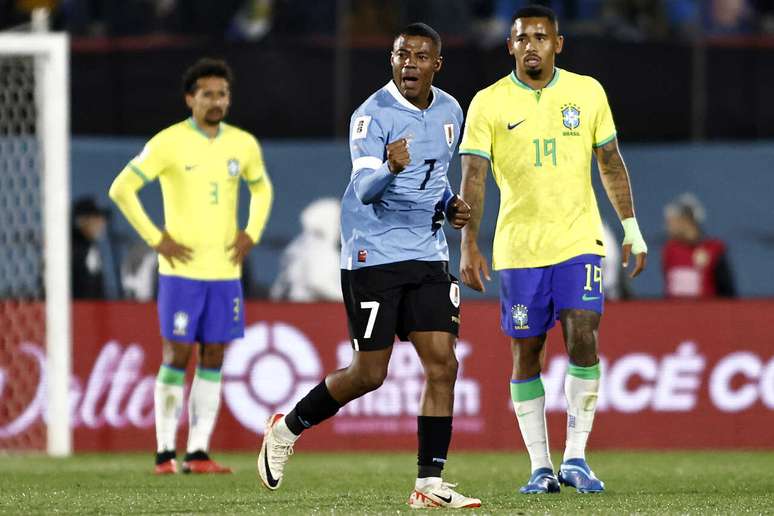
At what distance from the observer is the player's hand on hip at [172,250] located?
9328 mm

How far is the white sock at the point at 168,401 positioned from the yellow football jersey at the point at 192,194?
0.61 meters

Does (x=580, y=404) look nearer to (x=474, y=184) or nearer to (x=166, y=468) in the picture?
(x=474, y=184)

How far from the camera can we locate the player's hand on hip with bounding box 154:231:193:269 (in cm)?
933

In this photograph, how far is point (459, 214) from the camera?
6.68m

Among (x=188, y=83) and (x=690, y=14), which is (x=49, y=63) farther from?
(x=690, y=14)

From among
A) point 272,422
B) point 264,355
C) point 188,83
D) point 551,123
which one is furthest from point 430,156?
point 264,355

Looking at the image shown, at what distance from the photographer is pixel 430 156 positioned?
6.84 meters

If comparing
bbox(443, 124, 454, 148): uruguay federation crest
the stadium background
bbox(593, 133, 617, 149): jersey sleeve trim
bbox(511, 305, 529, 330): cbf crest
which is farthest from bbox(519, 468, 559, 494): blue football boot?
the stadium background

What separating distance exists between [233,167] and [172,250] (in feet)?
2.12

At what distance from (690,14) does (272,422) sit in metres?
8.12

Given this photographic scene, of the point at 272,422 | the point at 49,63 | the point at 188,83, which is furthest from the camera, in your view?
the point at 49,63

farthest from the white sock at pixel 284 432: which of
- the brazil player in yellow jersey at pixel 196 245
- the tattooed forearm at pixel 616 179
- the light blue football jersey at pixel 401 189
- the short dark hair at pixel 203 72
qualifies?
the short dark hair at pixel 203 72

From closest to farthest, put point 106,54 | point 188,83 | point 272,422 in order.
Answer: point 272,422, point 188,83, point 106,54

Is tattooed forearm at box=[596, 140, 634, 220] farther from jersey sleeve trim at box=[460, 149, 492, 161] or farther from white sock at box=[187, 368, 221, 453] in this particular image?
white sock at box=[187, 368, 221, 453]
